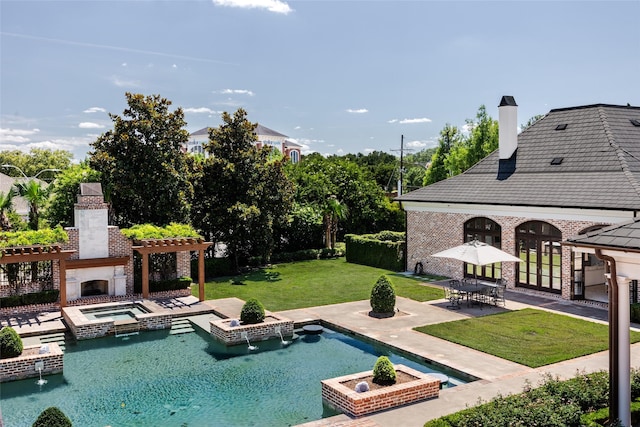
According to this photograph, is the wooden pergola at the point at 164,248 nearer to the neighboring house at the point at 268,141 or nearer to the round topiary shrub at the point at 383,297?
the round topiary shrub at the point at 383,297

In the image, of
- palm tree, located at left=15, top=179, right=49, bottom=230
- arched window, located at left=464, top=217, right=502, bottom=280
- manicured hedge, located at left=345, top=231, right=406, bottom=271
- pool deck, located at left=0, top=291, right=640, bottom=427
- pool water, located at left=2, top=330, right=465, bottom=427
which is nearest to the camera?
pool deck, located at left=0, top=291, right=640, bottom=427

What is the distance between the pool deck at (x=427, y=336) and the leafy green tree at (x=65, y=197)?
346 inches

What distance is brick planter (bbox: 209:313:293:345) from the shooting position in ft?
52.0

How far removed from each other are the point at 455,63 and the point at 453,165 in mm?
22616

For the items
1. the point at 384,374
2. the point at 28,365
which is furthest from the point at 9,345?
the point at 384,374

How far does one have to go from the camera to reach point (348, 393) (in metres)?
10.4

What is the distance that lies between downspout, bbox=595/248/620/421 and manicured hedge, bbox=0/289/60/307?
18.5 metres

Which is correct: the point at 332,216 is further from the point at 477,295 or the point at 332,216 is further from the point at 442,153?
the point at 442,153

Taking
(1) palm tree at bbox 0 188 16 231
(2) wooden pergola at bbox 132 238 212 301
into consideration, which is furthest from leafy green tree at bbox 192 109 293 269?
(1) palm tree at bbox 0 188 16 231

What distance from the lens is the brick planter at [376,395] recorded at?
33.4 feet

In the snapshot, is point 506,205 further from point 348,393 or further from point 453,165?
point 453,165

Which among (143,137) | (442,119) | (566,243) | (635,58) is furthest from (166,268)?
(442,119)

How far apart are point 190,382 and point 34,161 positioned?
77.2 metres

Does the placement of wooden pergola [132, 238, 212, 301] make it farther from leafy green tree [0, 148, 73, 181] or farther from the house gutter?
leafy green tree [0, 148, 73, 181]
